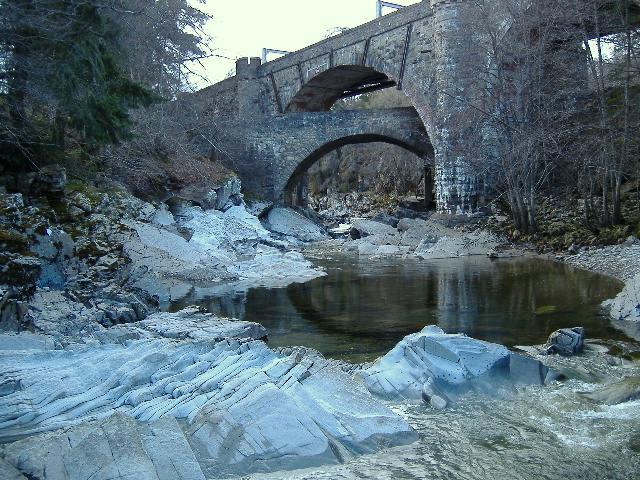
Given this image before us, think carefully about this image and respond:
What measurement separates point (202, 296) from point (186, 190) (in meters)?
7.36

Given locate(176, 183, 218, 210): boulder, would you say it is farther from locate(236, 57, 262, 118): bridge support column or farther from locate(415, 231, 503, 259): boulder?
locate(236, 57, 262, 118): bridge support column

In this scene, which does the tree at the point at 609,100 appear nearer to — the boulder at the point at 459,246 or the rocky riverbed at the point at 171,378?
the boulder at the point at 459,246

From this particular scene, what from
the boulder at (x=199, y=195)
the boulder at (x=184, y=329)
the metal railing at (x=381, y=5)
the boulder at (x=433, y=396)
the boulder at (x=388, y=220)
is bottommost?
the boulder at (x=433, y=396)

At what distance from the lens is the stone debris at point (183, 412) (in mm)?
3719

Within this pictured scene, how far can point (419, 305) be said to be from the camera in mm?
9289

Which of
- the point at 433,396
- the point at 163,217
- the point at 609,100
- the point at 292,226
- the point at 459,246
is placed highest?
the point at 609,100

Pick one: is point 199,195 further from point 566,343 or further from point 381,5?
point 566,343

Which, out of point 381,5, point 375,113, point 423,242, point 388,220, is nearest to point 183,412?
point 423,242

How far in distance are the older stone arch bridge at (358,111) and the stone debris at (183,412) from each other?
13318 mm

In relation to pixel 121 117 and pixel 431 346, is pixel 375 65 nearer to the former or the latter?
pixel 121 117

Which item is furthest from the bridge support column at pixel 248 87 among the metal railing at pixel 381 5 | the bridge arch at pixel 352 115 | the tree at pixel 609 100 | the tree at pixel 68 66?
the tree at pixel 68 66

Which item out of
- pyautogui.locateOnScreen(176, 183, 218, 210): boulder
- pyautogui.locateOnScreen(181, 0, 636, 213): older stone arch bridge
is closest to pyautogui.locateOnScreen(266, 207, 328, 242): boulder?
pyautogui.locateOnScreen(181, 0, 636, 213): older stone arch bridge

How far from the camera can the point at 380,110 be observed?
21.8 metres

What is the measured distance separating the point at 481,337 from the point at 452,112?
12861mm
